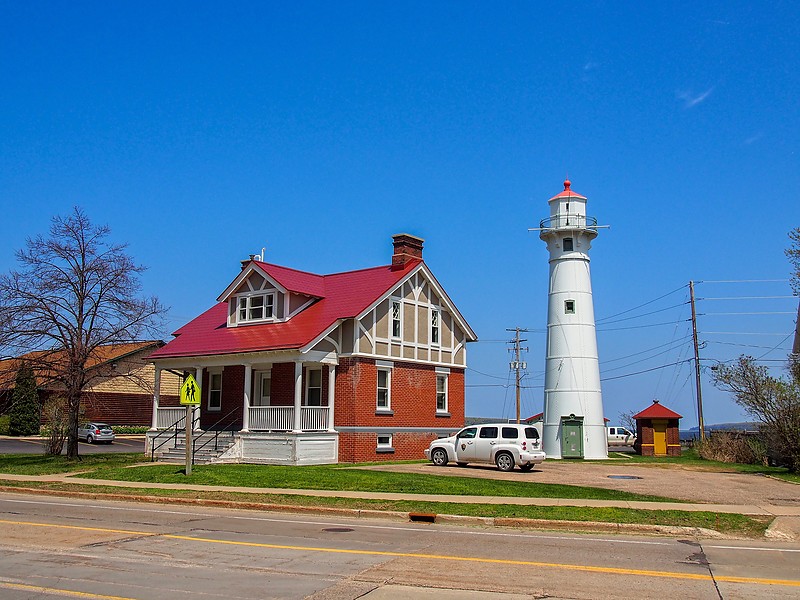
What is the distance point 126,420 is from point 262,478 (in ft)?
139

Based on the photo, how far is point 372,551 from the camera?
11836 millimetres

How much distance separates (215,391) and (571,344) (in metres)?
18.5

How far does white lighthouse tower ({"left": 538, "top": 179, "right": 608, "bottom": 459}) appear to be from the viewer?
4128cm

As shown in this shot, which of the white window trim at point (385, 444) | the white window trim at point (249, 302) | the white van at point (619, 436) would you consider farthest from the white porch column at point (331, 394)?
the white van at point (619, 436)

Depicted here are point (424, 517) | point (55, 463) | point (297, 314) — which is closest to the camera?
point (424, 517)

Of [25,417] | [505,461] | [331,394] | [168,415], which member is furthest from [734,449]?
[25,417]

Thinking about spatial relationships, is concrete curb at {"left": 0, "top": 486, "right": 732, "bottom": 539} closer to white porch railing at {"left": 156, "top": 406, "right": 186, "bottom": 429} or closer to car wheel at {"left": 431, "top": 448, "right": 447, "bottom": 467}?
car wheel at {"left": 431, "top": 448, "right": 447, "bottom": 467}

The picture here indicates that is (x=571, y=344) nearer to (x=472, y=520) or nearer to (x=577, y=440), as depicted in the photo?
(x=577, y=440)

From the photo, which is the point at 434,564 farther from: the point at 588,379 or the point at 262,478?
the point at 588,379

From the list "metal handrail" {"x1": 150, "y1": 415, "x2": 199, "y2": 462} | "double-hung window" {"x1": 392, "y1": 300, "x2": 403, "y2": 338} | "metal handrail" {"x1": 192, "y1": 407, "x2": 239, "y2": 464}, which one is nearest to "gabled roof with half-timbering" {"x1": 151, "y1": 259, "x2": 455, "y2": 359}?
"double-hung window" {"x1": 392, "y1": 300, "x2": 403, "y2": 338}

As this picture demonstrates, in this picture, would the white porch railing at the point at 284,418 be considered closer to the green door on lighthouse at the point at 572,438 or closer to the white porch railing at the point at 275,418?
the white porch railing at the point at 275,418

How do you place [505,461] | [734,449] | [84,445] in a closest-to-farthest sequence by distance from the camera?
[505,461] < [734,449] < [84,445]

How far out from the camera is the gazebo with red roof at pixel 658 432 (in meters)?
47.7

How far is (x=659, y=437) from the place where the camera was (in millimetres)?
47906
